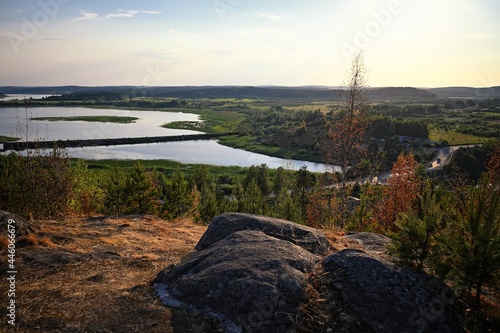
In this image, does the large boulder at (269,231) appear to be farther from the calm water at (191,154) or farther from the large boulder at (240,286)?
the calm water at (191,154)

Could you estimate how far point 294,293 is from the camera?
8.38 m

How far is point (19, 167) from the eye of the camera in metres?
37.9

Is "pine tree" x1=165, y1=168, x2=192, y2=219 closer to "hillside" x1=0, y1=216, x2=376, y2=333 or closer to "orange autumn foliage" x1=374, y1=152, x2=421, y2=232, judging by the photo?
"orange autumn foliage" x1=374, y1=152, x2=421, y2=232

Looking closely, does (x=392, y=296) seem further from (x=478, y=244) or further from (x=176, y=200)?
(x=176, y=200)

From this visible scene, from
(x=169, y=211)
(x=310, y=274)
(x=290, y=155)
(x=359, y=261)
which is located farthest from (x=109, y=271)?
(x=290, y=155)

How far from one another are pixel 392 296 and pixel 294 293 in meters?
2.29

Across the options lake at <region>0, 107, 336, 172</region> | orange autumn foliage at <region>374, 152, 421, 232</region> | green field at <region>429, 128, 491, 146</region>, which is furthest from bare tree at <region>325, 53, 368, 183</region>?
green field at <region>429, 128, 491, 146</region>

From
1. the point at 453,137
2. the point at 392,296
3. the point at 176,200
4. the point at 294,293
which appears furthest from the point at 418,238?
the point at 453,137

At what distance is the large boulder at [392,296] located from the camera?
7.60 meters

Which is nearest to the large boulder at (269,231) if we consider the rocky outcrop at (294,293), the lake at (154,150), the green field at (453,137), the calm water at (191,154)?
the rocky outcrop at (294,293)

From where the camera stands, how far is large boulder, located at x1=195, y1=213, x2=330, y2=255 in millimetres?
11430

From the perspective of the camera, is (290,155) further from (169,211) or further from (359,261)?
(359,261)

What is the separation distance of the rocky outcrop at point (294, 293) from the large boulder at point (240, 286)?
2 centimetres

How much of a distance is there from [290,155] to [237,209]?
9322cm
